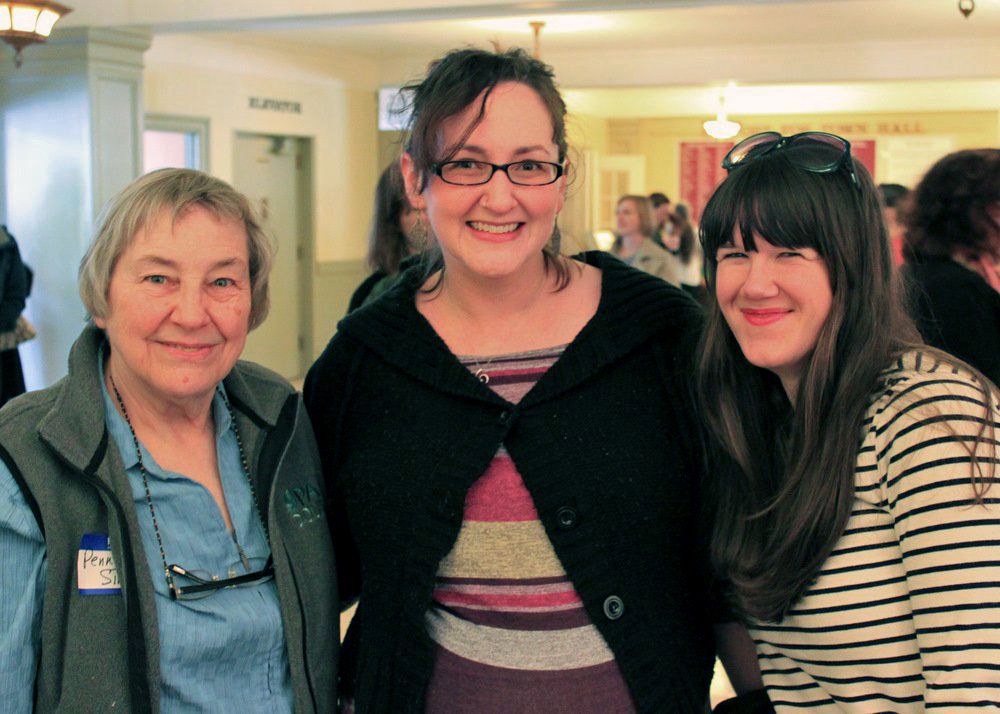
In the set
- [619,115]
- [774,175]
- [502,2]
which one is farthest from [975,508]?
[619,115]

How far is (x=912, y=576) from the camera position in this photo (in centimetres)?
124

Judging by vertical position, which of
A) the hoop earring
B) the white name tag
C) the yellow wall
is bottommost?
the white name tag

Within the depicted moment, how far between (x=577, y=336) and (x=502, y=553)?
362 millimetres

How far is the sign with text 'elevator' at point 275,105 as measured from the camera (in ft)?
31.1

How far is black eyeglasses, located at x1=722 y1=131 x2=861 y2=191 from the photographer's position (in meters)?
1.38

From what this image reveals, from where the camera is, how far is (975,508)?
47.2 inches

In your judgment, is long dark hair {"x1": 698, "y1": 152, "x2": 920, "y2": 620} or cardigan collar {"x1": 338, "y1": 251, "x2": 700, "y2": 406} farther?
cardigan collar {"x1": 338, "y1": 251, "x2": 700, "y2": 406}

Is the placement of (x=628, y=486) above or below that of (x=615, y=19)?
below

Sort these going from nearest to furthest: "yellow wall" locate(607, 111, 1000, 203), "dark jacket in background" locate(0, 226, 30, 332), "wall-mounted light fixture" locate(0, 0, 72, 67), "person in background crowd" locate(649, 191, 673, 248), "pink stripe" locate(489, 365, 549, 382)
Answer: "pink stripe" locate(489, 365, 549, 382)
"wall-mounted light fixture" locate(0, 0, 72, 67)
"dark jacket in background" locate(0, 226, 30, 332)
"person in background crowd" locate(649, 191, 673, 248)
"yellow wall" locate(607, 111, 1000, 203)

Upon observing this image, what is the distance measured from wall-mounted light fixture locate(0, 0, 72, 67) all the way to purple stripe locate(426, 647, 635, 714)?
15.9 ft

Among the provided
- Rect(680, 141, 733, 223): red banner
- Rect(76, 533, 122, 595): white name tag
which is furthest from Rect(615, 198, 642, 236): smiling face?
Rect(680, 141, 733, 223): red banner

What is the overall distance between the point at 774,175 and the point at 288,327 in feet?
30.4

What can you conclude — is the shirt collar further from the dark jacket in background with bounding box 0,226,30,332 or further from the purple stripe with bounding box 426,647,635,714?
the dark jacket in background with bounding box 0,226,30,332

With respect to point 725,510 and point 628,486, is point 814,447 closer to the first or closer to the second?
point 725,510
